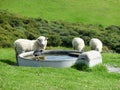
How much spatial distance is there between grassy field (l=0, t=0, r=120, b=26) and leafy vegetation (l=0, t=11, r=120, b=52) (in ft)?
26.9

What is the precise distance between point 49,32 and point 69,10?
1809 centimetres

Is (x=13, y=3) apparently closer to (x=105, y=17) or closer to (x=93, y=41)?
(x=105, y=17)

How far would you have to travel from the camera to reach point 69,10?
64.0 metres

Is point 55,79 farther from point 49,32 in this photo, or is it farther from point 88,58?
point 49,32

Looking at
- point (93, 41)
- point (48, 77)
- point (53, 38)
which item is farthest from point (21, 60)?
point (53, 38)

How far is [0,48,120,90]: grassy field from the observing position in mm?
17328

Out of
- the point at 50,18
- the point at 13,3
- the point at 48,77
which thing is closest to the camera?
the point at 48,77

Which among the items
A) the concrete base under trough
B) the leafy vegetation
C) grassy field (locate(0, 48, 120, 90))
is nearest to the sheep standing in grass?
the concrete base under trough

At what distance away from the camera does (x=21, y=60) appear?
24.9 metres

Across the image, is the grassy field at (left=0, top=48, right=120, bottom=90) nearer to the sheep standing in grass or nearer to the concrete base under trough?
the concrete base under trough

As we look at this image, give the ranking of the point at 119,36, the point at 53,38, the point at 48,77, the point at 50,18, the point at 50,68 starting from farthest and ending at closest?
the point at 50,18
the point at 119,36
the point at 53,38
the point at 50,68
the point at 48,77

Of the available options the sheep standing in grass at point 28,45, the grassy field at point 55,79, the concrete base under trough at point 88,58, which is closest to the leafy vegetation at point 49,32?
the sheep standing in grass at point 28,45

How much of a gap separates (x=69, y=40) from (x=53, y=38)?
1.87m

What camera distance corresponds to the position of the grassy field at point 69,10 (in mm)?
60688
